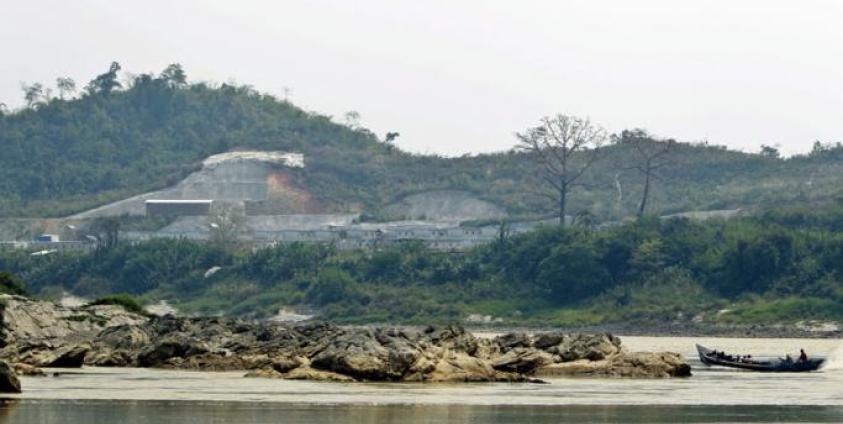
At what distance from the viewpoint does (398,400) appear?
5553 centimetres

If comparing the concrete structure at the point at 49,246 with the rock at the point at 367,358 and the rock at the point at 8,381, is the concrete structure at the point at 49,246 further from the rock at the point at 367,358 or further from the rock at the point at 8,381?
the rock at the point at 8,381

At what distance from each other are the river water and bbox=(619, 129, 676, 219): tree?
371 feet

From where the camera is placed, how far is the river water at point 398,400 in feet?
165

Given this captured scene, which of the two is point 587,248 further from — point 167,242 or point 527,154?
point 527,154

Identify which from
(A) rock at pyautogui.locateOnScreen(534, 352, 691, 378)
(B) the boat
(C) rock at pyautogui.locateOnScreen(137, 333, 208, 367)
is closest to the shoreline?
(B) the boat

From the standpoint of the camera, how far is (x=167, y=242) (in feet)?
517

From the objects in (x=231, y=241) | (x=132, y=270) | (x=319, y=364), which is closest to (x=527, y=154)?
(x=231, y=241)

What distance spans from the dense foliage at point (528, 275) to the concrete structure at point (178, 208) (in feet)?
91.2

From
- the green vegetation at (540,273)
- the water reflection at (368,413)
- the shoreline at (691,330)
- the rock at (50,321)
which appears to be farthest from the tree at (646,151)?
the water reflection at (368,413)

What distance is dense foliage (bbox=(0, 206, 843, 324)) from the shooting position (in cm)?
12675

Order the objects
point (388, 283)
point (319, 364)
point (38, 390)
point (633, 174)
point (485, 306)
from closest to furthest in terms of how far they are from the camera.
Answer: point (38, 390) < point (319, 364) < point (485, 306) < point (388, 283) < point (633, 174)

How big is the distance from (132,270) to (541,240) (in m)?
29.4

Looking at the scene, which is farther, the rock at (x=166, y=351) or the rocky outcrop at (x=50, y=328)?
the rock at (x=166, y=351)

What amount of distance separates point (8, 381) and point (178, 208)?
132112 mm
